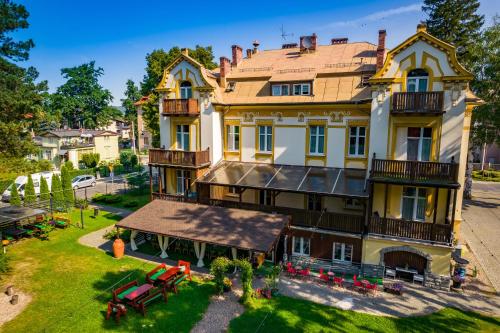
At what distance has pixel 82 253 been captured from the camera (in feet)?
61.4

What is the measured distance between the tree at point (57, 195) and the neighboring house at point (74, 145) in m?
21.9

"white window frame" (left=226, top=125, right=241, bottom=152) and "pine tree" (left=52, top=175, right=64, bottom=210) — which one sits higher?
"white window frame" (left=226, top=125, right=241, bottom=152)

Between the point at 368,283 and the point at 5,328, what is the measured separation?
15.5m

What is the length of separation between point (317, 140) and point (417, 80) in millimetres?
6384

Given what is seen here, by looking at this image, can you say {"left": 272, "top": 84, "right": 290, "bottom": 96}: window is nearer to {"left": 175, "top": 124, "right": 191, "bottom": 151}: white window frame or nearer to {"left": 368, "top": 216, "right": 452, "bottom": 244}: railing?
{"left": 175, "top": 124, "right": 191, "bottom": 151}: white window frame

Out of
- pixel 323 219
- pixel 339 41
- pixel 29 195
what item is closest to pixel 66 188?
pixel 29 195

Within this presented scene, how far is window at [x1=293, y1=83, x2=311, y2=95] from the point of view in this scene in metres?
20.3

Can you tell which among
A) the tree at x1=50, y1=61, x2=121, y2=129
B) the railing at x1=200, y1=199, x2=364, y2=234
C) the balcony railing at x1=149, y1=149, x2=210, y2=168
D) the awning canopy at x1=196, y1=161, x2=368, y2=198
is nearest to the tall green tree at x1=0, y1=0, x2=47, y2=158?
the balcony railing at x1=149, y1=149, x2=210, y2=168

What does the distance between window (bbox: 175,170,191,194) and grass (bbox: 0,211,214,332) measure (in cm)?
652

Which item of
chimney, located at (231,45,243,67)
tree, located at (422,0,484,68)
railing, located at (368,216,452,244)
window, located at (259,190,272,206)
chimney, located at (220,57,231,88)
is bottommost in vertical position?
railing, located at (368,216,452,244)

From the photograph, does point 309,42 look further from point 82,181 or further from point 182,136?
point 82,181

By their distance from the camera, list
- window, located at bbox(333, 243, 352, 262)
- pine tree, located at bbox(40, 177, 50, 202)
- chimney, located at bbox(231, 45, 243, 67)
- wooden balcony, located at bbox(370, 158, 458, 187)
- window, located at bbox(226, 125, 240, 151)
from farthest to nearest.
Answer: pine tree, located at bbox(40, 177, 50, 202), chimney, located at bbox(231, 45, 243, 67), window, located at bbox(226, 125, 240, 151), window, located at bbox(333, 243, 352, 262), wooden balcony, located at bbox(370, 158, 458, 187)

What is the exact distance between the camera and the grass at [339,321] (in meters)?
12.2

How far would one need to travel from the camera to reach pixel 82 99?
2872 inches
